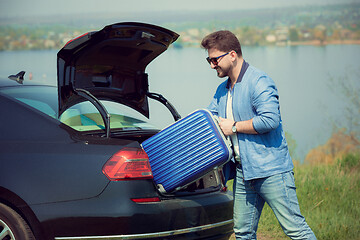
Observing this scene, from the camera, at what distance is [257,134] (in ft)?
11.4

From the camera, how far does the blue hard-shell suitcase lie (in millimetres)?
3342

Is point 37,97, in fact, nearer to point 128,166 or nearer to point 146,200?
point 128,166

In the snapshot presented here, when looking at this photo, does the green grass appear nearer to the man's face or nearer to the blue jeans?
the blue jeans

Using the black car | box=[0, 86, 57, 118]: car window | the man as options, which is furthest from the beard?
box=[0, 86, 57, 118]: car window

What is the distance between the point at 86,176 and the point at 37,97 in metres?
0.99

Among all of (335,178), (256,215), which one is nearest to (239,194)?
(256,215)

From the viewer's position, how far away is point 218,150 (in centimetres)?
332

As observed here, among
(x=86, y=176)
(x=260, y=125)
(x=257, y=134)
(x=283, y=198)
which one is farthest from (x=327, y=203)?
(x=86, y=176)

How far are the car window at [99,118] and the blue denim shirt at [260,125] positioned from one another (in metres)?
1.06

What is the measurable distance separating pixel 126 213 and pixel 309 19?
33.2 feet

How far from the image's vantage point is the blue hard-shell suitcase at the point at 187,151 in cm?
334

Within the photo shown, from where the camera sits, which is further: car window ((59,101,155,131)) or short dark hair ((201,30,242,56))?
car window ((59,101,155,131))

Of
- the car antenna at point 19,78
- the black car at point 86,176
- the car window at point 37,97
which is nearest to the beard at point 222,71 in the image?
the black car at point 86,176

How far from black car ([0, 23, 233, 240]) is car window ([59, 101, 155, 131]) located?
0.02 meters
